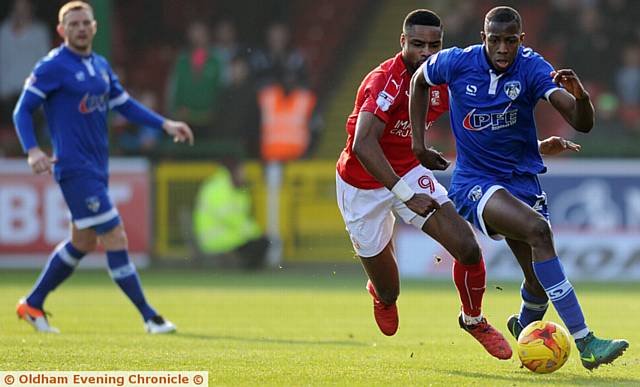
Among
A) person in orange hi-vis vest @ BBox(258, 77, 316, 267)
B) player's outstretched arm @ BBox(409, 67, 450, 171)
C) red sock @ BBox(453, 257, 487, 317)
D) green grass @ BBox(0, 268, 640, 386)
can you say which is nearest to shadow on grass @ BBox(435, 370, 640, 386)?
green grass @ BBox(0, 268, 640, 386)

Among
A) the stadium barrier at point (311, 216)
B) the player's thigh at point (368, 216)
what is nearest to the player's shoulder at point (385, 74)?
the player's thigh at point (368, 216)

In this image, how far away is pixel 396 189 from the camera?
7832 millimetres

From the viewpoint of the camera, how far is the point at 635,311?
11.8 m

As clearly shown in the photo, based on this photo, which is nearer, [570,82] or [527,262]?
[570,82]

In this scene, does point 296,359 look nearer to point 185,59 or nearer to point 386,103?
point 386,103

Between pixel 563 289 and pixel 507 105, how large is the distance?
1149mm

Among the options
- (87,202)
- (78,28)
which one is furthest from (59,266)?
(78,28)

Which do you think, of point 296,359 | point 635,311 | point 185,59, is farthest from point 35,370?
point 185,59

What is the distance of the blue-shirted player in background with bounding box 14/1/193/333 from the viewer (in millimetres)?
9859

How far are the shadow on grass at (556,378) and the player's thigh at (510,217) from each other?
0.79 m

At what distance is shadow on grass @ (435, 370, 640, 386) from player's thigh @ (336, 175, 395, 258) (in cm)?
153

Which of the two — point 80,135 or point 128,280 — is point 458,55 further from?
point 128,280

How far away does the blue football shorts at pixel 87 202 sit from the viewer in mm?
9875

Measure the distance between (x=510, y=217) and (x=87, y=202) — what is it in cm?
382
